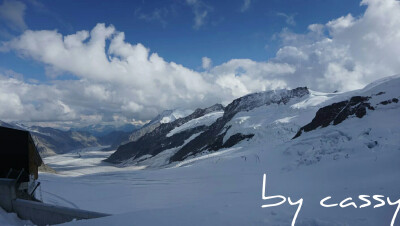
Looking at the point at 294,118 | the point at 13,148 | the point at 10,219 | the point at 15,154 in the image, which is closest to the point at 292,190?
the point at 10,219

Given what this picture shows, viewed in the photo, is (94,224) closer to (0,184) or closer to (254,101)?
(0,184)

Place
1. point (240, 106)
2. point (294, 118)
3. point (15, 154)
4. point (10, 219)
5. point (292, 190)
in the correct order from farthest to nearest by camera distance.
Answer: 1. point (240, 106)
2. point (294, 118)
3. point (15, 154)
4. point (10, 219)
5. point (292, 190)

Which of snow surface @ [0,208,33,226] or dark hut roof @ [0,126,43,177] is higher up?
dark hut roof @ [0,126,43,177]

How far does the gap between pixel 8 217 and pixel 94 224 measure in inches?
243

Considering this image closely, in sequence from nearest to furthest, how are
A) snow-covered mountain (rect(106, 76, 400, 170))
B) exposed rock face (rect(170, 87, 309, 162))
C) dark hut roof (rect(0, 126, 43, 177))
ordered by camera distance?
dark hut roof (rect(0, 126, 43, 177))
snow-covered mountain (rect(106, 76, 400, 170))
exposed rock face (rect(170, 87, 309, 162))

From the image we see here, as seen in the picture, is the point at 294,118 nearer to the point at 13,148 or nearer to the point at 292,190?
the point at 292,190

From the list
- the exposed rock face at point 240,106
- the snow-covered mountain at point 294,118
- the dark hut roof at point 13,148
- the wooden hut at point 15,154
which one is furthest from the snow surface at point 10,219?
the exposed rock face at point 240,106

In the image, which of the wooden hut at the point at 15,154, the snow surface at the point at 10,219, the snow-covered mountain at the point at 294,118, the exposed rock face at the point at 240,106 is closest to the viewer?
the snow surface at the point at 10,219

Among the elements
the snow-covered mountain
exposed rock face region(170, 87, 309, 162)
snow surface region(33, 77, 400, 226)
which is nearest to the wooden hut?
snow surface region(33, 77, 400, 226)

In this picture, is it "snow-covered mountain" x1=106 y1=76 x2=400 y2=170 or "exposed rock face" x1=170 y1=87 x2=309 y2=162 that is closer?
"snow-covered mountain" x1=106 y1=76 x2=400 y2=170

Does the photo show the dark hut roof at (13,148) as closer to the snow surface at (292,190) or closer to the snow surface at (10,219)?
the snow surface at (10,219)

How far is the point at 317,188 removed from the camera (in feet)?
30.6

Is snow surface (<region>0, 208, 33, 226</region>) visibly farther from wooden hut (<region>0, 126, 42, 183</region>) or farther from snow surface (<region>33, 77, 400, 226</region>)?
snow surface (<region>33, 77, 400, 226</region>)

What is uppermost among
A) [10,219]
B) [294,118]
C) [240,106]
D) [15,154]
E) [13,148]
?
[240,106]
